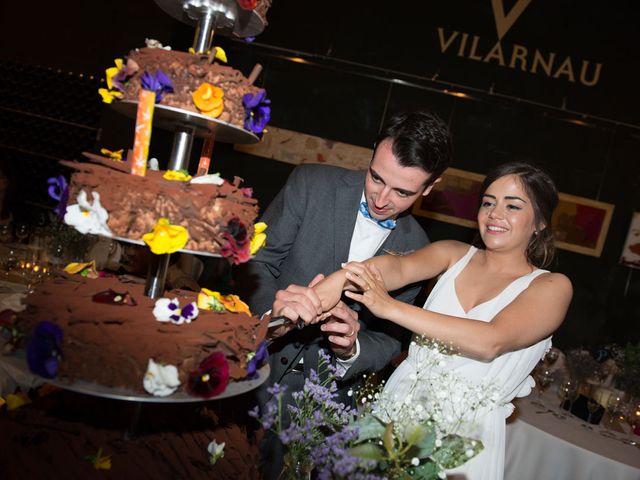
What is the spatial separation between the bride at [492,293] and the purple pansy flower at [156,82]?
997 millimetres

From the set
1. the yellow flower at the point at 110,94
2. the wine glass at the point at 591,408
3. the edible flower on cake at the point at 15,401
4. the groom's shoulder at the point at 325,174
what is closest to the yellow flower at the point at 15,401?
the edible flower on cake at the point at 15,401

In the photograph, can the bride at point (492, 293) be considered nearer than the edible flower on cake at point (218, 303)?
No

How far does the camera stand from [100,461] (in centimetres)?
149

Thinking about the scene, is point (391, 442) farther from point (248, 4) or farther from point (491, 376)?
point (491, 376)

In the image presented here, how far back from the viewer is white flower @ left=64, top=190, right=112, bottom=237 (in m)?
1.43

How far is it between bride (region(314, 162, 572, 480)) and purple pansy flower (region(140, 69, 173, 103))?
1.00 meters

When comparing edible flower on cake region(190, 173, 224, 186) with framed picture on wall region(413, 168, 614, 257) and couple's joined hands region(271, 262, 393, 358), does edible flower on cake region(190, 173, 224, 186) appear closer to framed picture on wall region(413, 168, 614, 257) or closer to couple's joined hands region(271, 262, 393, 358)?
couple's joined hands region(271, 262, 393, 358)

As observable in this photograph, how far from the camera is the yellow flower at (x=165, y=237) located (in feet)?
4.60

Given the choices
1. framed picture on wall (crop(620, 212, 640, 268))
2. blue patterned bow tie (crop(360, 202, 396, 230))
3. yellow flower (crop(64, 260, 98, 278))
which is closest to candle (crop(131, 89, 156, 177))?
yellow flower (crop(64, 260, 98, 278))

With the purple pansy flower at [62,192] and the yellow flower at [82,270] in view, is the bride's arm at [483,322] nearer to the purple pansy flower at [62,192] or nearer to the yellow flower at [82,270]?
the yellow flower at [82,270]

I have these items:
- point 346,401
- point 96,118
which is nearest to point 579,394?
point 346,401

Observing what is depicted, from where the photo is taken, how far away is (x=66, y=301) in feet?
4.80

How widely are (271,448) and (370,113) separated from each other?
203 inches

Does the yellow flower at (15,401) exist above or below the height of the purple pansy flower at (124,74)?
below
